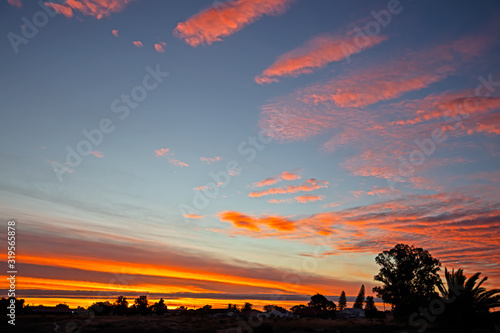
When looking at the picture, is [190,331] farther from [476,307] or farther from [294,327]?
[476,307]

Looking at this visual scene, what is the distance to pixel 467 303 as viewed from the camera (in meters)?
23.0

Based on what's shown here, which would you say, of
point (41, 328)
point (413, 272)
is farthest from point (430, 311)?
point (413, 272)

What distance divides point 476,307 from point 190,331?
70.0 feet

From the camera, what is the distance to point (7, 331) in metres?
25.9

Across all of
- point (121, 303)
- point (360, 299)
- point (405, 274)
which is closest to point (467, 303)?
point (405, 274)

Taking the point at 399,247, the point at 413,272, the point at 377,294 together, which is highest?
the point at 399,247

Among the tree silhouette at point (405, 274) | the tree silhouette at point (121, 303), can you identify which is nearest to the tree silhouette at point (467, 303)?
the tree silhouette at point (405, 274)

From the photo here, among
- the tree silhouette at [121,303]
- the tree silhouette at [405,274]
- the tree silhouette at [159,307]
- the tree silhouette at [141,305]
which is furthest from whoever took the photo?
the tree silhouette at [159,307]

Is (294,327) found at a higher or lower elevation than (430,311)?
lower

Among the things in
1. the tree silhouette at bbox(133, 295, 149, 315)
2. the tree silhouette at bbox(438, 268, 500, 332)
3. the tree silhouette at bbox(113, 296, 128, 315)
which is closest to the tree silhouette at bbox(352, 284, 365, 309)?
the tree silhouette at bbox(133, 295, 149, 315)

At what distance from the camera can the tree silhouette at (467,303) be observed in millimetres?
22328

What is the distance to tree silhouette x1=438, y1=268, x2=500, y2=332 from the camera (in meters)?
22.3

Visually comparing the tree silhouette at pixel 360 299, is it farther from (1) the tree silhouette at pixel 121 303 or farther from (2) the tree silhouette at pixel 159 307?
(1) the tree silhouette at pixel 121 303

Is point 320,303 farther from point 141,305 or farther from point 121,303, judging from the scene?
point 121,303
